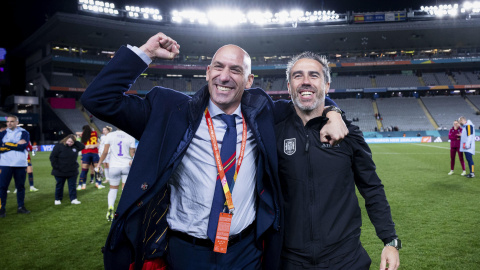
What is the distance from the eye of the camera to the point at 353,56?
4625 cm

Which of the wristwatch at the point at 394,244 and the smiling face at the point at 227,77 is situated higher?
the smiling face at the point at 227,77

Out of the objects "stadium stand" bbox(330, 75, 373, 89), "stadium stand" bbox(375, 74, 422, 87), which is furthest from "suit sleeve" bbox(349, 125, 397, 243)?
"stadium stand" bbox(375, 74, 422, 87)

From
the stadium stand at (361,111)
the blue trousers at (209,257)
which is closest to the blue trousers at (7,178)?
the blue trousers at (209,257)

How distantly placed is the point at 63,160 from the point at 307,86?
326 inches

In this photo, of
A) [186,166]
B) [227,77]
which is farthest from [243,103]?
[186,166]

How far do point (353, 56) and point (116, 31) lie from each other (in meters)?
34.3

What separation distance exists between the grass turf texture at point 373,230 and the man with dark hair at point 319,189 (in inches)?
108

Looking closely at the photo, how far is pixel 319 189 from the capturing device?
2.01 meters

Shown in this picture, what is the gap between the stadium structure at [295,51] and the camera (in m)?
36.3

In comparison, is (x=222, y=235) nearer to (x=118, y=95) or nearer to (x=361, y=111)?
(x=118, y=95)

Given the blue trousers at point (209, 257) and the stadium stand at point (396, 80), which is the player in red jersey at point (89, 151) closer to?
the blue trousers at point (209, 257)

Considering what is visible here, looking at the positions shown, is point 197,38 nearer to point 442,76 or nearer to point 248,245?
point 442,76

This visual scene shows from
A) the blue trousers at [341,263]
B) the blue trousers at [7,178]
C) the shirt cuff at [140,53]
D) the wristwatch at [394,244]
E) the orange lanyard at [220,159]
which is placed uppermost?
the shirt cuff at [140,53]

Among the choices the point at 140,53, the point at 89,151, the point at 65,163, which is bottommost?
the point at 65,163
